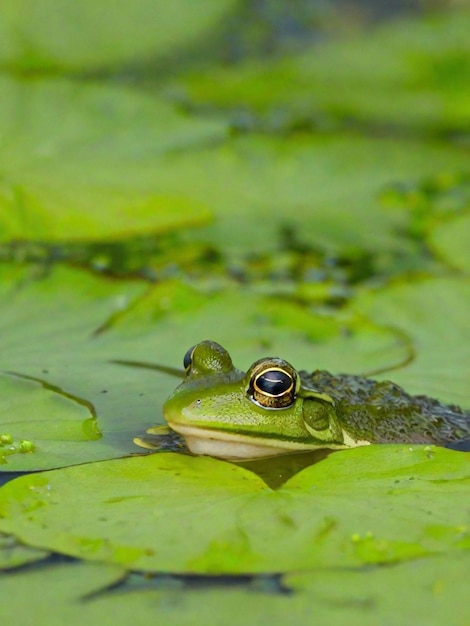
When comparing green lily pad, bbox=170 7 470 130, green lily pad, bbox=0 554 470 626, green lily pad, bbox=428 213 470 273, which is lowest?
green lily pad, bbox=0 554 470 626

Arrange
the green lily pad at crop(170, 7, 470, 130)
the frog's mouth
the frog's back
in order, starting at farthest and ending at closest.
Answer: the green lily pad at crop(170, 7, 470, 130) → the frog's back → the frog's mouth

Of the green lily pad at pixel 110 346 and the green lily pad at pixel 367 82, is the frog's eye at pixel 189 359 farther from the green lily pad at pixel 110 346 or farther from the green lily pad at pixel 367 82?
the green lily pad at pixel 367 82

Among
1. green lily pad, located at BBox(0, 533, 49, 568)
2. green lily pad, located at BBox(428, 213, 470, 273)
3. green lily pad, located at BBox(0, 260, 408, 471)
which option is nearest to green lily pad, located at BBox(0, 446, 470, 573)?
green lily pad, located at BBox(0, 533, 49, 568)

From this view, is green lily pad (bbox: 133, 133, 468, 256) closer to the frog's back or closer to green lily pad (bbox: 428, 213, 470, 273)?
green lily pad (bbox: 428, 213, 470, 273)

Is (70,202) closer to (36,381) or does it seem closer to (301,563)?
(36,381)

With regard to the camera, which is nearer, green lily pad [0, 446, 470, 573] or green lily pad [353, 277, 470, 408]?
green lily pad [0, 446, 470, 573]

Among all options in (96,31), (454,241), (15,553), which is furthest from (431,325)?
(96,31)

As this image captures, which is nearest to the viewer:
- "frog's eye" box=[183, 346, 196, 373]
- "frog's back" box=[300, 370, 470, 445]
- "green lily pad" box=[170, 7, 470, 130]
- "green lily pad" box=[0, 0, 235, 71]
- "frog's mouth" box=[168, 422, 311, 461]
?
"frog's mouth" box=[168, 422, 311, 461]

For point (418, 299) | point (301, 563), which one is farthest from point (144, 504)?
point (418, 299)
